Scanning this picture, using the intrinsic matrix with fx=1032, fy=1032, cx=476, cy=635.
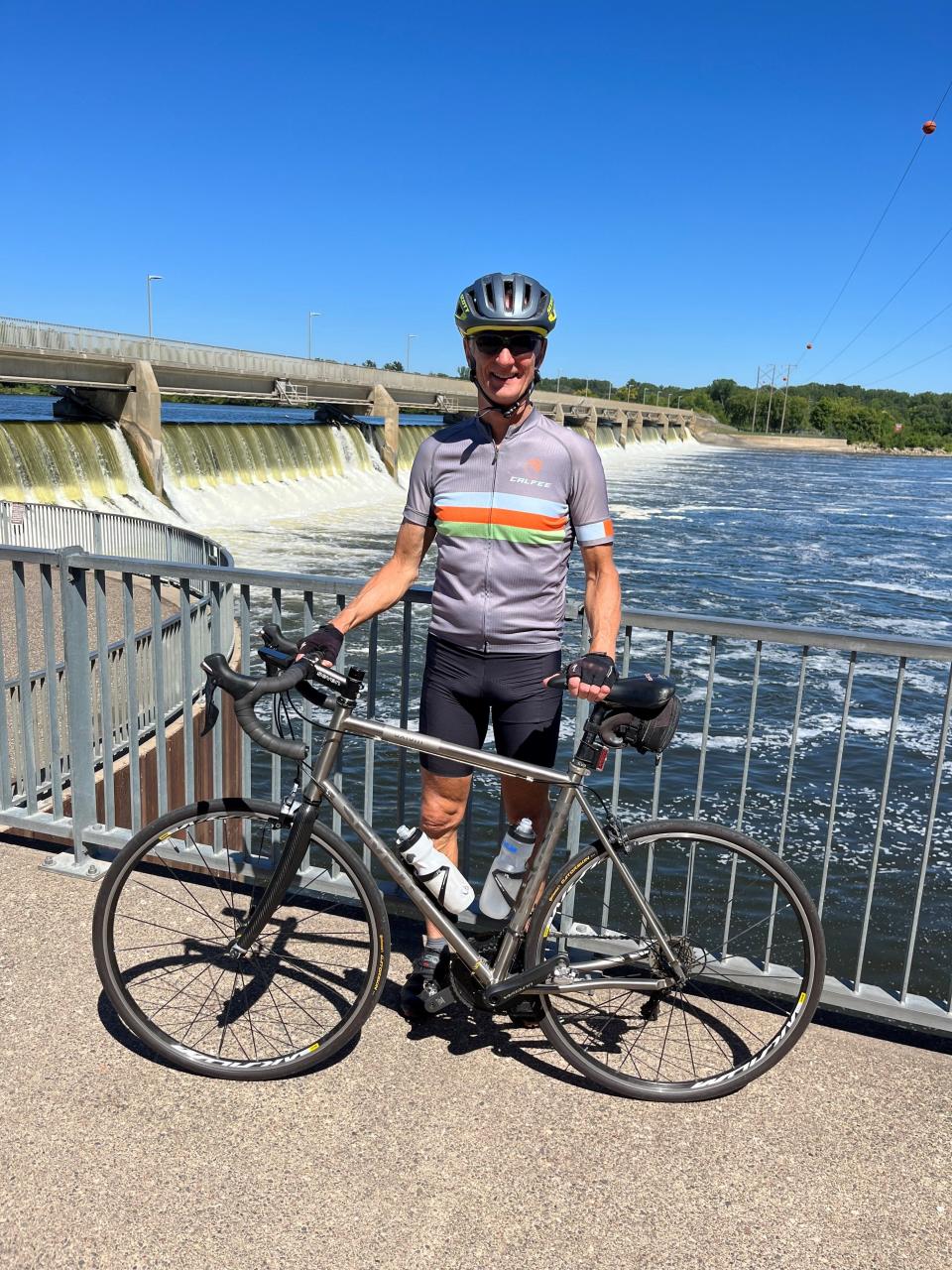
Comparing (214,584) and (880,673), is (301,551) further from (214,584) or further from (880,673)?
(214,584)

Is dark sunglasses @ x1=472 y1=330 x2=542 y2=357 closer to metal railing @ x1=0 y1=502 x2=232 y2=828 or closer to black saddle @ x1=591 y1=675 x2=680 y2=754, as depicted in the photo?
black saddle @ x1=591 y1=675 x2=680 y2=754

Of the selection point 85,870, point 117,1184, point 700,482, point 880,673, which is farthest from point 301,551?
point 700,482

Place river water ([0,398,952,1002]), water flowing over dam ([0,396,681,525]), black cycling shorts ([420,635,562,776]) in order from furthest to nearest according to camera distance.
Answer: water flowing over dam ([0,396,681,525]) → river water ([0,398,952,1002]) → black cycling shorts ([420,635,562,776])

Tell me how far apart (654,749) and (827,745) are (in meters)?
11.2

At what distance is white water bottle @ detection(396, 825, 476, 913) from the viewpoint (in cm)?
306

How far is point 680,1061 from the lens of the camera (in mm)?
3240

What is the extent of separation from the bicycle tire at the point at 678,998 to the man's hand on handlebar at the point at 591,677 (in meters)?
0.48

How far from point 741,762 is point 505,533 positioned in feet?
33.6

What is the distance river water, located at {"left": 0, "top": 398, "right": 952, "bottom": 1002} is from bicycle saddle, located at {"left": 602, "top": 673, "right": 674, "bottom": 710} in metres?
0.58

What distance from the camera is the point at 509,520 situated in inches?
120

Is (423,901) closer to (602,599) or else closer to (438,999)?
(438,999)

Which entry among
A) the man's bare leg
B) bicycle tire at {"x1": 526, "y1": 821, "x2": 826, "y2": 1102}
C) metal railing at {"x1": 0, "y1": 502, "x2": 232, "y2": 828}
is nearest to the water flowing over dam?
metal railing at {"x1": 0, "y1": 502, "x2": 232, "y2": 828}

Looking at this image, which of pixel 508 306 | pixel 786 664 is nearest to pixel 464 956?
pixel 508 306

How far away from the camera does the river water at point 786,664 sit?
957 cm
